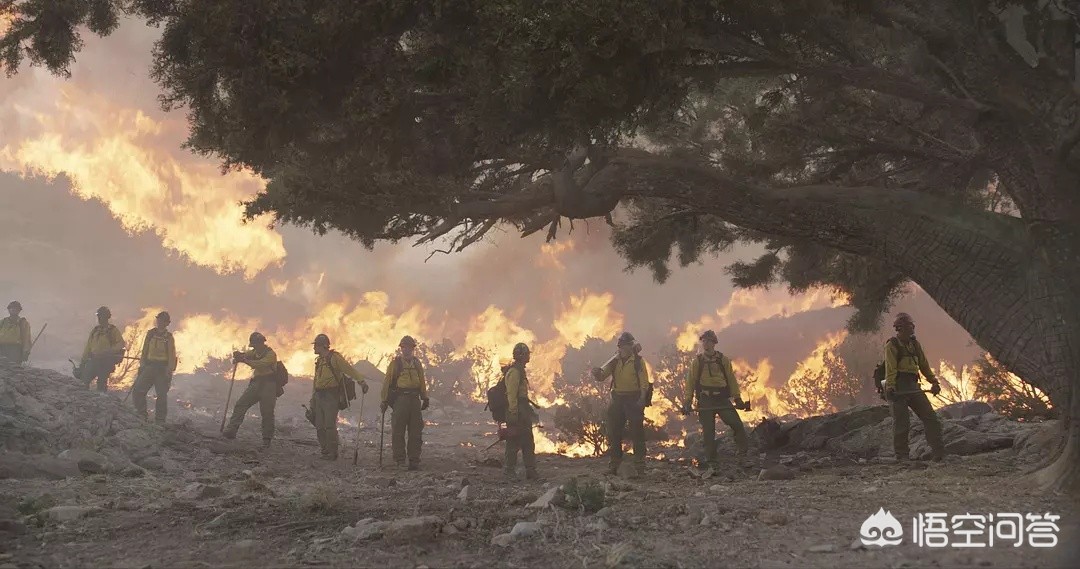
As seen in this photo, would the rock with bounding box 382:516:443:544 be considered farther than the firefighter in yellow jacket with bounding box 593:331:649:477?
No

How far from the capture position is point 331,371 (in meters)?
12.2

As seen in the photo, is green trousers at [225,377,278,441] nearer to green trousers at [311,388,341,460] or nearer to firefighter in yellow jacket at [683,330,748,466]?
green trousers at [311,388,341,460]

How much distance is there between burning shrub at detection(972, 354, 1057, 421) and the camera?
487 inches

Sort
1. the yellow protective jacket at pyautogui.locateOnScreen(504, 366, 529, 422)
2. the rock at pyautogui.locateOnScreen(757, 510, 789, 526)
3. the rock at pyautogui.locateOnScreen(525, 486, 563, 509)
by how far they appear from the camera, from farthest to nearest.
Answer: the yellow protective jacket at pyautogui.locateOnScreen(504, 366, 529, 422), the rock at pyautogui.locateOnScreen(525, 486, 563, 509), the rock at pyautogui.locateOnScreen(757, 510, 789, 526)

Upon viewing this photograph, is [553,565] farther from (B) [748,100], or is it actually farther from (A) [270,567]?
(B) [748,100]

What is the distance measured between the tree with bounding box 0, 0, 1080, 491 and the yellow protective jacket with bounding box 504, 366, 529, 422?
2742 mm

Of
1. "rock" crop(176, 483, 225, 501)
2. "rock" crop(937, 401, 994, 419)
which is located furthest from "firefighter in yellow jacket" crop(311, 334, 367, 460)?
"rock" crop(937, 401, 994, 419)

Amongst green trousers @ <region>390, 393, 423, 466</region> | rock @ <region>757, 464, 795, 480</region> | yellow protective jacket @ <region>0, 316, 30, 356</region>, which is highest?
Result: yellow protective jacket @ <region>0, 316, 30, 356</region>

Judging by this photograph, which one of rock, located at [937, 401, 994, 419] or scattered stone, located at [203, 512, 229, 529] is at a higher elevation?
rock, located at [937, 401, 994, 419]

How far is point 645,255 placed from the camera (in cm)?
1093

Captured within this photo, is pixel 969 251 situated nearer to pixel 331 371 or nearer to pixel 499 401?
pixel 499 401

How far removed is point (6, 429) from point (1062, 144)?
13.3 m

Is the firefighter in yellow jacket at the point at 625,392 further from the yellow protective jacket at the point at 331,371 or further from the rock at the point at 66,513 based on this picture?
the rock at the point at 66,513

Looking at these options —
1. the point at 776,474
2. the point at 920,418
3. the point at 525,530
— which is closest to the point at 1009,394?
the point at 920,418
